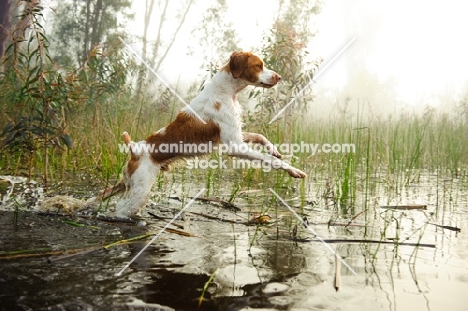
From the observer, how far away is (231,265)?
7.25 ft

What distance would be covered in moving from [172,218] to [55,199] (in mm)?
1096

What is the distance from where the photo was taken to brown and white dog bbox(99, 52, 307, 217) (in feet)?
11.1

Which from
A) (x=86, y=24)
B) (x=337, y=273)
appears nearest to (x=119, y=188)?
(x=337, y=273)

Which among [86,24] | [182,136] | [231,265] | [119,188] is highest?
[86,24]

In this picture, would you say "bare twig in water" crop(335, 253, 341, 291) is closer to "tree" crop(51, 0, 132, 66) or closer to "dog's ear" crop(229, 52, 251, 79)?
"dog's ear" crop(229, 52, 251, 79)

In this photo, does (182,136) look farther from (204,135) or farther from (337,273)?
(337,273)

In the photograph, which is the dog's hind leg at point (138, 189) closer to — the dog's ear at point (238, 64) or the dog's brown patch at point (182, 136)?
the dog's brown patch at point (182, 136)

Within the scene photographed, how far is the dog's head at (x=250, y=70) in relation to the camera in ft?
11.9

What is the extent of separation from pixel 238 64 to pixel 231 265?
202cm

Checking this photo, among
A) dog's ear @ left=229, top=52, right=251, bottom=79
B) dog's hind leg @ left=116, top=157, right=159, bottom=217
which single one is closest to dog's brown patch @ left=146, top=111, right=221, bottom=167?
dog's hind leg @ left=116, top=157, right=159, bottom=217

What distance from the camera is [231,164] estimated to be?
7477mm

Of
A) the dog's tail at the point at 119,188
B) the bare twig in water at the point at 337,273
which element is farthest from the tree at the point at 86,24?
the bare twig in water at the point at 337,273

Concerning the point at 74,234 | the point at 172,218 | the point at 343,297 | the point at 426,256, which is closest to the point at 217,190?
the point at 172,218

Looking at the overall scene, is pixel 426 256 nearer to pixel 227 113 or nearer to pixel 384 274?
pixel 384 274
